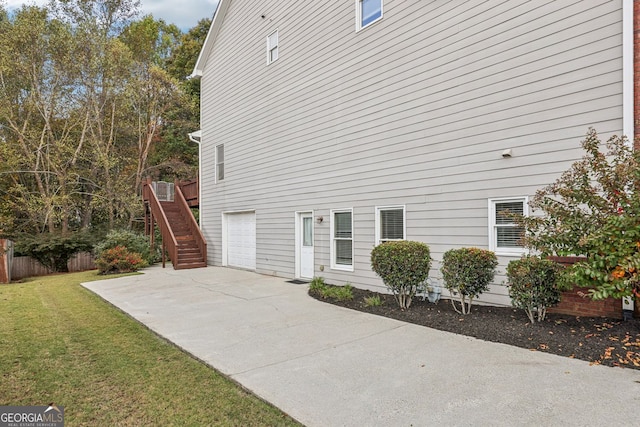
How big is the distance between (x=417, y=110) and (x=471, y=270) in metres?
3.23

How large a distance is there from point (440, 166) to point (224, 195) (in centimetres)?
869

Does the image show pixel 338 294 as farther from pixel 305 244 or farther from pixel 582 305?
pixel 582 305

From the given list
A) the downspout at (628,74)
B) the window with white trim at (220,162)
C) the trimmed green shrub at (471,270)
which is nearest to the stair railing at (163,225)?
the window with white trim at (220,162)

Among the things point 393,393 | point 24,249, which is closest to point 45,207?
point 24,249

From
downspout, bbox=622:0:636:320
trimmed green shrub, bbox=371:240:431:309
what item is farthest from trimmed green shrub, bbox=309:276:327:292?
downspout, bbox=622:0:636:320

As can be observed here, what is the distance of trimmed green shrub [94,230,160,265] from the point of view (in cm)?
1330

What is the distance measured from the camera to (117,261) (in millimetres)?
12180

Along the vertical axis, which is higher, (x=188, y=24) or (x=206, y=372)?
(x=188, y=24)

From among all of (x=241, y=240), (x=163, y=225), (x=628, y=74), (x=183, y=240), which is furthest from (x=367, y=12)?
(x=163, y=225)

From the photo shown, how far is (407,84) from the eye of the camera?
712 cm

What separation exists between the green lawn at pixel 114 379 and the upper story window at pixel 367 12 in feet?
24.3

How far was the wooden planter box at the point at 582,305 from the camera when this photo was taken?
475cm

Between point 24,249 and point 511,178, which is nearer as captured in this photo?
point 511,178

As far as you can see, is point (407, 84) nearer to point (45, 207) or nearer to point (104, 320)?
point (104, 320)
